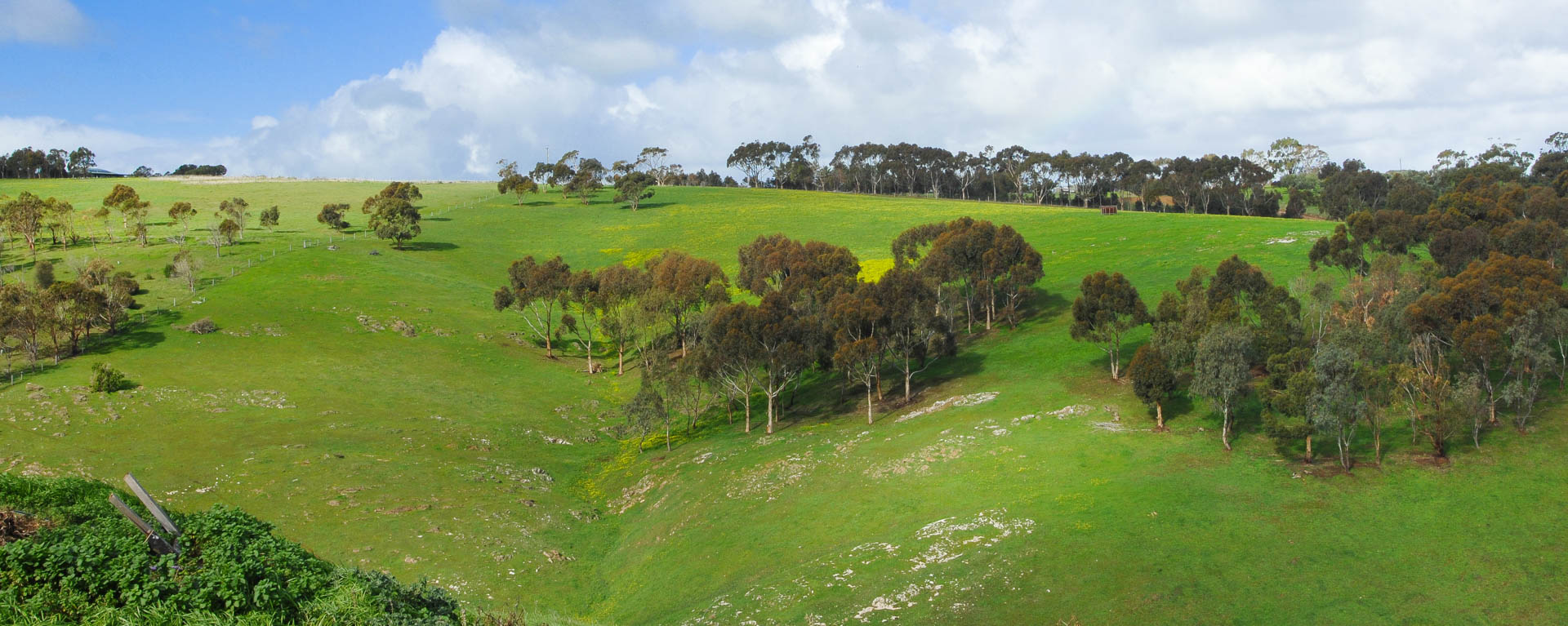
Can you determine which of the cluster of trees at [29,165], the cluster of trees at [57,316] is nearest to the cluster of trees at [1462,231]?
the cluster of trees at [57,316]

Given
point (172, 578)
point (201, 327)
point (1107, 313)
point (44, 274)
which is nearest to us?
point (172, 578)

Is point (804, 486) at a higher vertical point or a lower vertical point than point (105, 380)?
lower

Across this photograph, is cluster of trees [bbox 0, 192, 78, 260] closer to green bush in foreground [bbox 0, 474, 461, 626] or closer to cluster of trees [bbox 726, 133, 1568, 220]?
green bush in foreground [bbox 0, 474, 461, 626]

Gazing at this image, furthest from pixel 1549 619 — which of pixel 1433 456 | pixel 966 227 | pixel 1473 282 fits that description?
pixel 966 227

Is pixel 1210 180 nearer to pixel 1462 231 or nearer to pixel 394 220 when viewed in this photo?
pixel 1462 231

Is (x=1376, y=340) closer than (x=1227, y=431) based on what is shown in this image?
No

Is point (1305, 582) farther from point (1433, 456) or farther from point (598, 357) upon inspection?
point (598, 357)

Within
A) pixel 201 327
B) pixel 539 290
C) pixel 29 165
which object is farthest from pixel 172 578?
pixel 29 165
